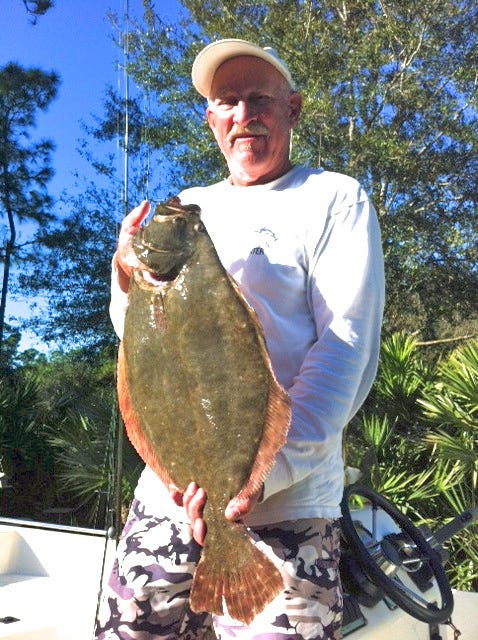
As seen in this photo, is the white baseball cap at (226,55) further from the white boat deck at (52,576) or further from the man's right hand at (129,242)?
the white boat deck at (52,576)

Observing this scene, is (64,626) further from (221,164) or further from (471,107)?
(471,107)

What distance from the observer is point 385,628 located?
110 inches

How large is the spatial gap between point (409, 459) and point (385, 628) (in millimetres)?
5842

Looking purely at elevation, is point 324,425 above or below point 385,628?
above

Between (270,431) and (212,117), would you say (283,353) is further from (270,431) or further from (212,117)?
(212,117)

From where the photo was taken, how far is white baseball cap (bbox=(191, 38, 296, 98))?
217 cm

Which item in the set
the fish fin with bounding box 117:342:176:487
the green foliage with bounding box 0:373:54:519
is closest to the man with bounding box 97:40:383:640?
the fish fin with bounding box 117:342:176:487

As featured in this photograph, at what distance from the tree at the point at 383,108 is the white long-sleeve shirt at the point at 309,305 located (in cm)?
1108

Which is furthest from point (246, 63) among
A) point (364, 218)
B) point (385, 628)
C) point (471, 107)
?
point (471, 107)

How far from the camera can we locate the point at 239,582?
154 cm

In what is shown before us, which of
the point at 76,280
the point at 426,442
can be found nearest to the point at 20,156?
the point at 76,280

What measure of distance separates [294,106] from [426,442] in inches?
266

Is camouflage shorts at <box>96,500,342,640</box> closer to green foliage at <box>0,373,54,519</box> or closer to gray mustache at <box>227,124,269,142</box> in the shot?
gray mustache at <box>227,124,269,142</box>

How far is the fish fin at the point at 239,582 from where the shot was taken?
1.53 meters
